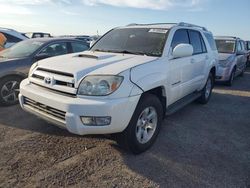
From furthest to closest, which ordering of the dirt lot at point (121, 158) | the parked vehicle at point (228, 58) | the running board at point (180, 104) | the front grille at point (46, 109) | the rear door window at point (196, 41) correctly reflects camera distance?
the parked vehicle at point (228, 58)
the rear door window at point (196, 41)
the running board at point (180, 104)
the front grille at point (46, 109)
the dirt lot at point (121, 158)

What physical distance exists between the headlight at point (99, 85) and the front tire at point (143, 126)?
0.49m

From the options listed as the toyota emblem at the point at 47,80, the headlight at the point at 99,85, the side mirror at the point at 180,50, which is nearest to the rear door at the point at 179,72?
the side mirror at the point at 180,50

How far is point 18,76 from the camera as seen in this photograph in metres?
5.63

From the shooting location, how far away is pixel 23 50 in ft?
20.2

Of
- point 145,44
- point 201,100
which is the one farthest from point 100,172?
point 201,100

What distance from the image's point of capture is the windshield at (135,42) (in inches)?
168

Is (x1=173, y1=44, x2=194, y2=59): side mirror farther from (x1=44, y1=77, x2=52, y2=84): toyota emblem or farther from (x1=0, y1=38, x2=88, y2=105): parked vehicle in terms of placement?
(x1=0, y1=38, x2=88, y2=105): parked vehicle

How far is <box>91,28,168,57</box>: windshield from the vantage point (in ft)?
14.0

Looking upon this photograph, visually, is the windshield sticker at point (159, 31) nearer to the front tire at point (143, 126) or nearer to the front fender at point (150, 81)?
the front fender at point (150, 81)

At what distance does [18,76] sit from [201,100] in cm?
425

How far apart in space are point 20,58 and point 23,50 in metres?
0.45

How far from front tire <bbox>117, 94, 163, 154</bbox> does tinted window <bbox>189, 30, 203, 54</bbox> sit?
2152mm

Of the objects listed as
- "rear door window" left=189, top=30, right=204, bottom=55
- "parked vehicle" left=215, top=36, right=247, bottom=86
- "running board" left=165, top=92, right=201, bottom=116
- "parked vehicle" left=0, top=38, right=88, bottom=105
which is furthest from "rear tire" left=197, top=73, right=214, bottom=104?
"parked vehicle" left=0, top=38, right=88, bottom=105

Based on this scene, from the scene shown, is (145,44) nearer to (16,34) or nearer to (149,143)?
(149,143)
